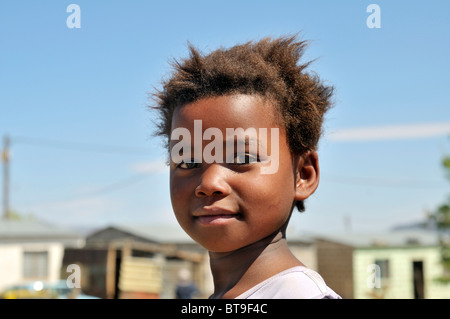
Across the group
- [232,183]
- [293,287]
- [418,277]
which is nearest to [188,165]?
Answer: [232,183]

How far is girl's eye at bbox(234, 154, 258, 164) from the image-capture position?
1.81 meters

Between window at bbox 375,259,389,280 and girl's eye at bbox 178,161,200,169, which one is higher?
window at bbox 375,259,389,280

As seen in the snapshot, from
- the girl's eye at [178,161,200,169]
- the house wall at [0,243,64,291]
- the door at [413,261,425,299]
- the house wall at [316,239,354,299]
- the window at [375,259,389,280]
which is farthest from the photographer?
the door at [413,261,425,299]

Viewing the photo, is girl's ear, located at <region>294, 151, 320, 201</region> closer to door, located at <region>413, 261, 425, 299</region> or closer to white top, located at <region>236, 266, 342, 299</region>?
white top, located at <region>236, 266, 342, 299</region>

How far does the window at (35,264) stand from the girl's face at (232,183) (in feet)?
69.5

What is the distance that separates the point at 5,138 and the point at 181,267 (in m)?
17.6

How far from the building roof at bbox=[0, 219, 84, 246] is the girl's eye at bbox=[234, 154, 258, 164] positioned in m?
21.1

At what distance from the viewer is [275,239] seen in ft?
6.46

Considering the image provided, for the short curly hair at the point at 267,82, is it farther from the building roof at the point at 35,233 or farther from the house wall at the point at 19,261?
the building roof at the point at 35,233

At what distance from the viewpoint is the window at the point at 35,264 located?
853 inches

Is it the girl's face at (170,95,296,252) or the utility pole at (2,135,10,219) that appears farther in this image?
the utility pole at (2,135,10,219)

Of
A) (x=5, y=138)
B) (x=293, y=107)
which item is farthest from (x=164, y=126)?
(x=5, y=138)

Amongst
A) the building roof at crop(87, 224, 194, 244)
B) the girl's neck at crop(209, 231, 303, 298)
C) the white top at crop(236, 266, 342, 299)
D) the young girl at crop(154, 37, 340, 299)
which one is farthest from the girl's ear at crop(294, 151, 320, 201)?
the building roof at crop(87, 224, 194, 244)

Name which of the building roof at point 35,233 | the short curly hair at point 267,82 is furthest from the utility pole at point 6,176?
the short curly hair at point 267,82
